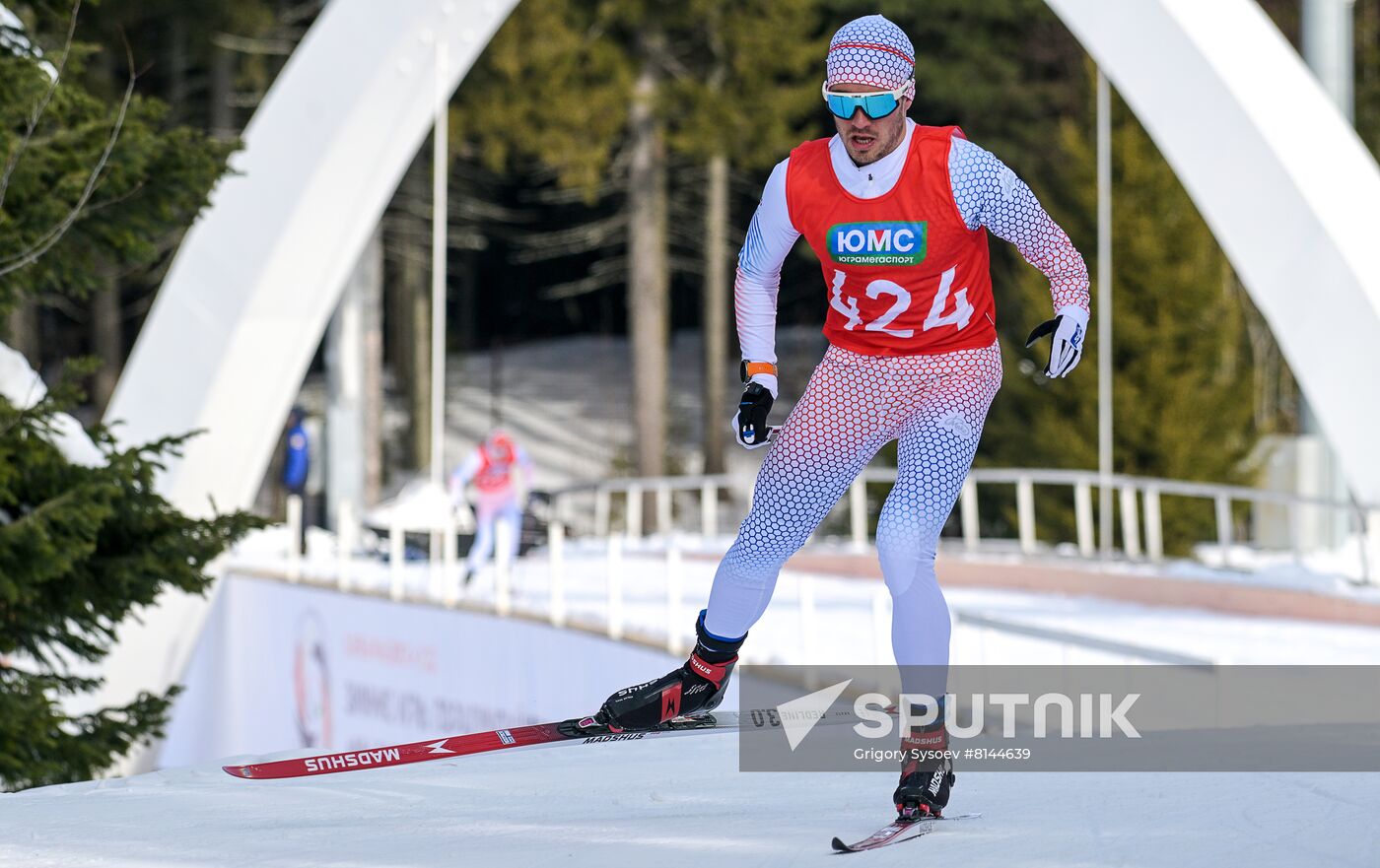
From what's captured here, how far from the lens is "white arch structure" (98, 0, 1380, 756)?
14539 millimetres

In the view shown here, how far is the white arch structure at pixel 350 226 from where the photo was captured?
572 inches

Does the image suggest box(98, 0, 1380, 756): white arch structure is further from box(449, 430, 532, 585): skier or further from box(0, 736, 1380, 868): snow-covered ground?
box(0, 736, 1380, 868): snow-covered ground

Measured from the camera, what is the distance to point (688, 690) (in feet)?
19.8

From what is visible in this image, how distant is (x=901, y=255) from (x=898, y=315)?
18 cm

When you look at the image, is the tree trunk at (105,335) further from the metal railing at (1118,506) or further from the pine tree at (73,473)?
the pine tree at (73,473)

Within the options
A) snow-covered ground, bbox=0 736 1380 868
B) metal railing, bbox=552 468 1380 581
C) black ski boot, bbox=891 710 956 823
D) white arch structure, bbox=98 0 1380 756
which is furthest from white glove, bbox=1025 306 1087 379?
white arch structure, bbox=98 0 1380 756

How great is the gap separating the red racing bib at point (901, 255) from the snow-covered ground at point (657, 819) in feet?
4.35

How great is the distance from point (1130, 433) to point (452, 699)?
51.7 feet

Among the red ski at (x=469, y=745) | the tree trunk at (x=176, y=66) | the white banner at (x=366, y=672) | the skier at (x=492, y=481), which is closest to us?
the red ski at (x=469, y=745)

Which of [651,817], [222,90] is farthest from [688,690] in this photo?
[222,90]

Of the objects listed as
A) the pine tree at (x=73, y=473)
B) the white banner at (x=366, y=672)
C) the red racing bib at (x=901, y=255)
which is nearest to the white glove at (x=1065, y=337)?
the red racing bib at (x=901, y=255)

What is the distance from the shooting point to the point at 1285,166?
46.9 ft

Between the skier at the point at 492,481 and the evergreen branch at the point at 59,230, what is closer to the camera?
the evergreen branch at the point at 59,230

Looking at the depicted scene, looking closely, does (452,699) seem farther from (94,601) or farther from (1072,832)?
(1072,832)
